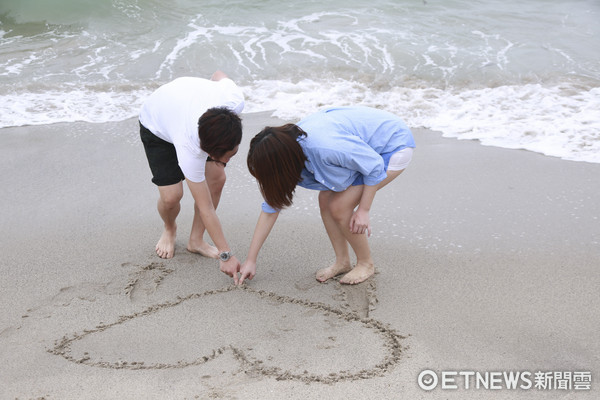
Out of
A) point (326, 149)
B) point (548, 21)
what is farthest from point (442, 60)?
point (326, 149)

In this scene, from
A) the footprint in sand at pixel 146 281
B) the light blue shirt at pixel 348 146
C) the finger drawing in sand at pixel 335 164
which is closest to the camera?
the finger drawing in sand at pixel 335 164

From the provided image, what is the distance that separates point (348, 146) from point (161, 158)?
1006 mm

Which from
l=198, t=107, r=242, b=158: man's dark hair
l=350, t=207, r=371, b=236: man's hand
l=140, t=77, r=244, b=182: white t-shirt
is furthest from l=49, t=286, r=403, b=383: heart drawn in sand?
l=198, t=107, r=242, b=158: man's dark hair

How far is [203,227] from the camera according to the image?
312 centimetres

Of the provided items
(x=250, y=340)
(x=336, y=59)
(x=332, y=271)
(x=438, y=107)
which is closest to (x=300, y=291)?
(x=332, y=271)

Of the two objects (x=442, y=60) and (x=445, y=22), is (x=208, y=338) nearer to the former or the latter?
(x=442, y=60)

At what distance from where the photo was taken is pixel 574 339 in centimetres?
229

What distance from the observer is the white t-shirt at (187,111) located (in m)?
2.45

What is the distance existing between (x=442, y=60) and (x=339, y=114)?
4487 mm

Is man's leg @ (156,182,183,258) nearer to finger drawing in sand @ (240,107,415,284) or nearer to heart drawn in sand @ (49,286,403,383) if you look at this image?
heart drawn in sand @ (49,286,403,383)

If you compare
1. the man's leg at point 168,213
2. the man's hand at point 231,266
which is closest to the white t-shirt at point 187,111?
the man's leg at point 168,213

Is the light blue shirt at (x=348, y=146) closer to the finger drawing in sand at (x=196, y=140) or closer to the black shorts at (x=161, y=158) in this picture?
the finger drawing in sand at (x=196, y=140)

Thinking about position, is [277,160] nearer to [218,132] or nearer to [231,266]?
[218,132]

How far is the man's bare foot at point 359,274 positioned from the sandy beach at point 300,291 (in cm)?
3
